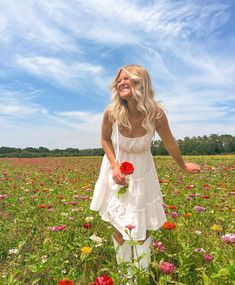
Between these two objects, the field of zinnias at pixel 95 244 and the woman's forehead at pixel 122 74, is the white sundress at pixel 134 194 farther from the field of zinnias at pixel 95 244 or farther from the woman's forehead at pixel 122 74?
the woman's forehead at pixel 122 74

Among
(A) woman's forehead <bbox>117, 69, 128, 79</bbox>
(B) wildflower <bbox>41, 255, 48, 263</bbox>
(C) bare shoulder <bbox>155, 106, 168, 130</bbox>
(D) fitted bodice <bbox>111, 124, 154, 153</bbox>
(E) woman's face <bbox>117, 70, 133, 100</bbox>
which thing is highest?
(A) woman's forehead <bbox>117, 69, 128, 79</bbox>

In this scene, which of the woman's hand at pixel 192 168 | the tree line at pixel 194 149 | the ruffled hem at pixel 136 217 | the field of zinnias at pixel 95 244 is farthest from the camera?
the tree line at pixel 194 149

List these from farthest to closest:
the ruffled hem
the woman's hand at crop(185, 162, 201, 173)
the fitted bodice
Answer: the woman's hand at crop(185, 162, 201, 173), the fitted bodice, the ruffled hem

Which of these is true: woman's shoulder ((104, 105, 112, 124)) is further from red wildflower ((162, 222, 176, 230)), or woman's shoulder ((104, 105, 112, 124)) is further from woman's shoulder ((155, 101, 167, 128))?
red wildflower ((162, 222, 176, 230))

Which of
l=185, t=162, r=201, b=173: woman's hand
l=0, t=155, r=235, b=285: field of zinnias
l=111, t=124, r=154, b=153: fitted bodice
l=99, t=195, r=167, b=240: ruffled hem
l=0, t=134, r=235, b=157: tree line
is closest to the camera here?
l=0, t=155, r=235, b=285: field of zinnias

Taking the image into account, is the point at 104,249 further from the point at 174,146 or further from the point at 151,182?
the point at 174,146

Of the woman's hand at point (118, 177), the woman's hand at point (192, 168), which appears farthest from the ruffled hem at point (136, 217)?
the woman's hand at point (192, 168)

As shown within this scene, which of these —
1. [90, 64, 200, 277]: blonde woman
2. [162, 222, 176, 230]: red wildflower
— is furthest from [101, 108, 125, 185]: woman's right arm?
[162, 222, 176, 230]: red wildflower

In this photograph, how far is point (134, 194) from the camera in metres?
3.36

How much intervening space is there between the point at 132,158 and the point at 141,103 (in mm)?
493

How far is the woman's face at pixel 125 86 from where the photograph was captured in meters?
3.37

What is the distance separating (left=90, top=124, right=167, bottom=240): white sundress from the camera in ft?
11.0

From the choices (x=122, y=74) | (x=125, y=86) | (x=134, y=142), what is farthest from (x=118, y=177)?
(x=122, y=74)

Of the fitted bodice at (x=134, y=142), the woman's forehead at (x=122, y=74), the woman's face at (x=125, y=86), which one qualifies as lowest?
the fitted bodice at (x=134, y=142)
